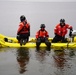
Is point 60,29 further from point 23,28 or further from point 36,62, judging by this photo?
point 36,62

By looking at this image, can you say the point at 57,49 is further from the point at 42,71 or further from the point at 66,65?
the point at 42,71

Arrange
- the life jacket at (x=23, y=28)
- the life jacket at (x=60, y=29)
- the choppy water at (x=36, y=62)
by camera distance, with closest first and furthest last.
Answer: the choppy water at (x=36, y=62)
the life jacket at (x=23, y=28)
the life jacket at (x=60, y=29)

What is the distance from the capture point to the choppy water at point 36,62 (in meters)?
11.4

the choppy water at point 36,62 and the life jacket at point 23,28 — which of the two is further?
the life jacket at point 23,28

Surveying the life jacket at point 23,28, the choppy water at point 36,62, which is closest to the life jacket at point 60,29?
the life jacket at point 23,28

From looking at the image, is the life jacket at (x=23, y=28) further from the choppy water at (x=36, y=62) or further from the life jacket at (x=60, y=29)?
the life jacket at (x=60, y=29)

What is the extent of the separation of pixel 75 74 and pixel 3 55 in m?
4.50

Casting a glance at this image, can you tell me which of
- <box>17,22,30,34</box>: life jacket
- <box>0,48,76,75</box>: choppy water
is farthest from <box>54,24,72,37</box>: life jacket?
<box>0,48,76,75</box>: choppy water

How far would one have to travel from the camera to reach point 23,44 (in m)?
16.4

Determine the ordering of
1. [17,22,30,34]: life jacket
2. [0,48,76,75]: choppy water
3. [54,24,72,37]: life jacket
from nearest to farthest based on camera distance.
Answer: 1. [0,48,76,75]: choppy water
2. [17,22,30,34]: life jacket
3. [54,24,72,37]: life jacket

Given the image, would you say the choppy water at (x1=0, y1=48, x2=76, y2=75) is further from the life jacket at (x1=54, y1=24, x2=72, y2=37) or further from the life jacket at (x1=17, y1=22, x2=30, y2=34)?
the life jacket at (x1=54, y1=24, x2=72, y2=37)

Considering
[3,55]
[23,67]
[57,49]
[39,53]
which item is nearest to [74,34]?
[57,49]

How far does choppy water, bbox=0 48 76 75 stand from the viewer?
1145 cm

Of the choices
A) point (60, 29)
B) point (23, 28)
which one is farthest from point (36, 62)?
point (60, 29)
